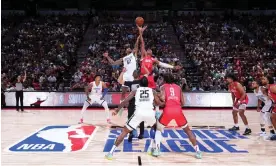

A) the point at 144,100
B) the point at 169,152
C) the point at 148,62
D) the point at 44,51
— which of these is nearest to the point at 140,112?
the point at 144,100

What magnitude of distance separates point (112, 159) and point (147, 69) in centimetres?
266

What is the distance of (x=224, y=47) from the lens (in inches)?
916

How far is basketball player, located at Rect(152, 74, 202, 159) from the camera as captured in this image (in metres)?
6.43

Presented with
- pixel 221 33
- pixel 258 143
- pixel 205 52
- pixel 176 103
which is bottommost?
pixel 258 143

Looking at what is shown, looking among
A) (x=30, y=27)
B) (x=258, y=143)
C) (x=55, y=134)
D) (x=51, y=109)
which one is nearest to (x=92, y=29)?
(x=30, y=27)

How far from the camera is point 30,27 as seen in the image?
26969 millimetres

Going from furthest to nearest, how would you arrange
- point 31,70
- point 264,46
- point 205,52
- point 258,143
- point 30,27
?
point 30,27 < point 264,46 < point 205,52 < point 31,70 < point 258,143

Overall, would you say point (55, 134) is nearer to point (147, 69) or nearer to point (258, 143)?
point (147, 69)

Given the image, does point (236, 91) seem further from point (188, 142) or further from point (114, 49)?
point (114, 49)

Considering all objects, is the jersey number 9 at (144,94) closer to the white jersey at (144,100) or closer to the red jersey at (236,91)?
the white jersey at (144,100)

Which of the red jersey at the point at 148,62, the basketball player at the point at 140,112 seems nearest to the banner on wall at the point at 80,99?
the red jersey at the point at 148,62

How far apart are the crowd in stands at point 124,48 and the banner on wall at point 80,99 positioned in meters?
0.51

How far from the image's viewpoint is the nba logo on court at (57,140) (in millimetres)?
7395

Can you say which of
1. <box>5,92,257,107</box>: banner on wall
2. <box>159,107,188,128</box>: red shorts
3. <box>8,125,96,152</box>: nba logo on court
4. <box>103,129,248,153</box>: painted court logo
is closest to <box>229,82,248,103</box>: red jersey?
<box>103,129,248,153</box>: painted court logo
